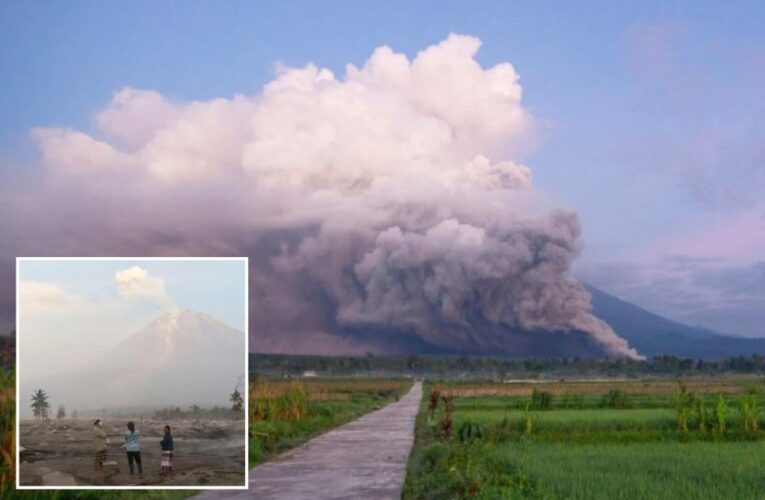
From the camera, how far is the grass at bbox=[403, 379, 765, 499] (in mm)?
8047

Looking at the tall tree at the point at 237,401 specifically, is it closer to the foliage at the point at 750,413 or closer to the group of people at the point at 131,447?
the group of people at the point at 131,447

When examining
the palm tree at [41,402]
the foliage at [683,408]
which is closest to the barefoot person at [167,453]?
the palm tree at [41,402]

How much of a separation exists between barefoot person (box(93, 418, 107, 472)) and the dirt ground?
0.07 feet

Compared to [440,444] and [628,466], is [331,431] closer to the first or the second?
[440,444]

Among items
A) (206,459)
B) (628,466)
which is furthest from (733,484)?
(206,459)

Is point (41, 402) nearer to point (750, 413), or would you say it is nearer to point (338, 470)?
point (338, 470)

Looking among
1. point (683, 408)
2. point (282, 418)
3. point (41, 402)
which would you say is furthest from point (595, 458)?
point (41, 402)

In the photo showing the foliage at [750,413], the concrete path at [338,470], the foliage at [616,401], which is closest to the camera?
the concrete path at [338,470]

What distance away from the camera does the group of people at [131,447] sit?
4.29 m

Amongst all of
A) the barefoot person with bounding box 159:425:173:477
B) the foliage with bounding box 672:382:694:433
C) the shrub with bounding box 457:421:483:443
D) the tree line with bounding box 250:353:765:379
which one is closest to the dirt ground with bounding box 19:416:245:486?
the barefoot person with bounding box 159:425:173:477

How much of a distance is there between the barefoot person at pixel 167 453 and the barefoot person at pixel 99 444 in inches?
9.9

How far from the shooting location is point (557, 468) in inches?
376

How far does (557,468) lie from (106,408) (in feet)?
20.3

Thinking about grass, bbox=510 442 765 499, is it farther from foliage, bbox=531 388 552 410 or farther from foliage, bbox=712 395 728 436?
foliage, bbox=531 388 552 410
